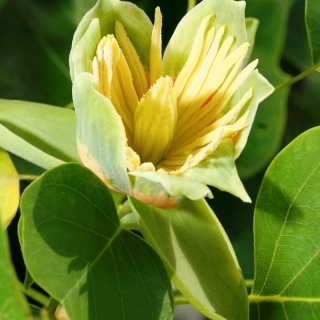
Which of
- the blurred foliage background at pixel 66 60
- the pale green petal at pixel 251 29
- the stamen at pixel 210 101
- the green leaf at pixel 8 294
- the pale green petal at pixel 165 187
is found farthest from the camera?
the blurred foliage background at pixel 66 60

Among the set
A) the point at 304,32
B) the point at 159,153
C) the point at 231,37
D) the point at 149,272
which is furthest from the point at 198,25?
the point at 304,32

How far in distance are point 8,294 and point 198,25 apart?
16.0 inches

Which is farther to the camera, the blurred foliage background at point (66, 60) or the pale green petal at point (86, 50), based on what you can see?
the blurred foliage background at point (66, 60)

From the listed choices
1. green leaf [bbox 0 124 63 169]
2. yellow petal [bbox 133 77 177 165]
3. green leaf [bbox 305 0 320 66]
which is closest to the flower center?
yellow petal [bbox 133 77 177 165]

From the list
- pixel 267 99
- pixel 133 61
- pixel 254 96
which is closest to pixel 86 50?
pixel 133 61

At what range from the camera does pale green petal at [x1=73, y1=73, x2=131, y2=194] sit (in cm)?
46

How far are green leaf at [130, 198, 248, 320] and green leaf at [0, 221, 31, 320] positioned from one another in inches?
8.8

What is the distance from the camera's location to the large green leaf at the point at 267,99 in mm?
934

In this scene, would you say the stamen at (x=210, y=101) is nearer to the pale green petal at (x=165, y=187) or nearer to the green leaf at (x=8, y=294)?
the pale green petal at (x=165, y=187)

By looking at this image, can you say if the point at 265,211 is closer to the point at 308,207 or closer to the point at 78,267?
the point at 308,207

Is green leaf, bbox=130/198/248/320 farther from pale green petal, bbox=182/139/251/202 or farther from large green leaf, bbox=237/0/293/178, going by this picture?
large green leaf, bbox=237/0/293/178

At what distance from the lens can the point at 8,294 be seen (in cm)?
35

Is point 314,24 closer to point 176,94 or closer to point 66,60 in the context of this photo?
point 176,94

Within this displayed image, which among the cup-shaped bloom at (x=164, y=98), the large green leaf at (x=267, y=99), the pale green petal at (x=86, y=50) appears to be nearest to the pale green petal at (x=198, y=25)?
the cup-shaped bloom at (x=164, y=98)
